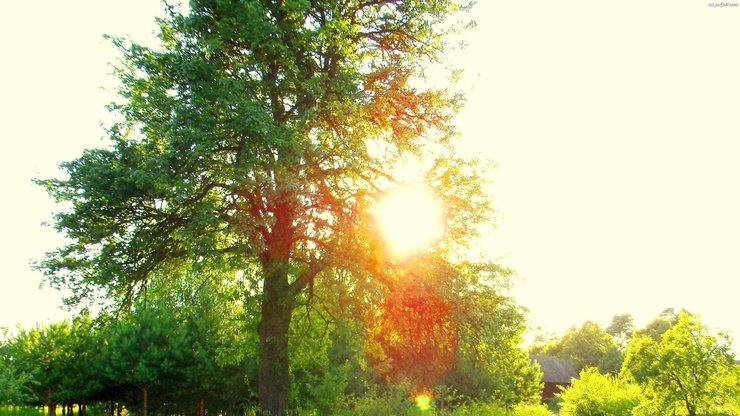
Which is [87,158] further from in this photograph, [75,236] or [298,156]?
[298,156]

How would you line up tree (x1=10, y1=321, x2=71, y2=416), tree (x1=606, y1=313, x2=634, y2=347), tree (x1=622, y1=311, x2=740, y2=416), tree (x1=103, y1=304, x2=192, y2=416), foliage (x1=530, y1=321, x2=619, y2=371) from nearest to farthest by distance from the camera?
tree (x1=622, y1=311, x2=740, y2=416), tree (x1=103, y1=304, x2=192, y2=416), tree (x1=10, y1=321, x2=71, y2=416), foliage (x1=530, y1=321, x2=619, y2=371), tree (x1=606, y1=313, x2=634, y2=347)

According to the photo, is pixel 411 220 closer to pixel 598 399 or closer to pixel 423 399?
pixel 598 399

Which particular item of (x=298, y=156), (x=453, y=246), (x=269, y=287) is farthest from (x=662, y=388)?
(x=298, y=156)

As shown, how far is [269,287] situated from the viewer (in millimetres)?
16547

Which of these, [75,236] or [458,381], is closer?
[75,236]

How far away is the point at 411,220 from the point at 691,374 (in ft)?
69.6

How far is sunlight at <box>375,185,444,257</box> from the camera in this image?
1478cm

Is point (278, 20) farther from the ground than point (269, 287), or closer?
farther from the ground

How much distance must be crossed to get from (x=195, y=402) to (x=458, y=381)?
742 inches

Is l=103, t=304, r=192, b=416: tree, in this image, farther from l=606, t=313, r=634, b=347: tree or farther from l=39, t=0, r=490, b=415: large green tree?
l=606, t=313, r=634, b=347: tree

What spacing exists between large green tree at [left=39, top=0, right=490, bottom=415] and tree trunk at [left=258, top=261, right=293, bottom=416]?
53 millimetres

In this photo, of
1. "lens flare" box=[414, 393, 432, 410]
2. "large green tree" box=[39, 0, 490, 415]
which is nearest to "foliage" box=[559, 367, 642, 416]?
"lens flare" box=[414, 393, 432, 410]

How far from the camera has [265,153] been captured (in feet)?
44.3

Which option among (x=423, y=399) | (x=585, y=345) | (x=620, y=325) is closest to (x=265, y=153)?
(x=423, y=399)
